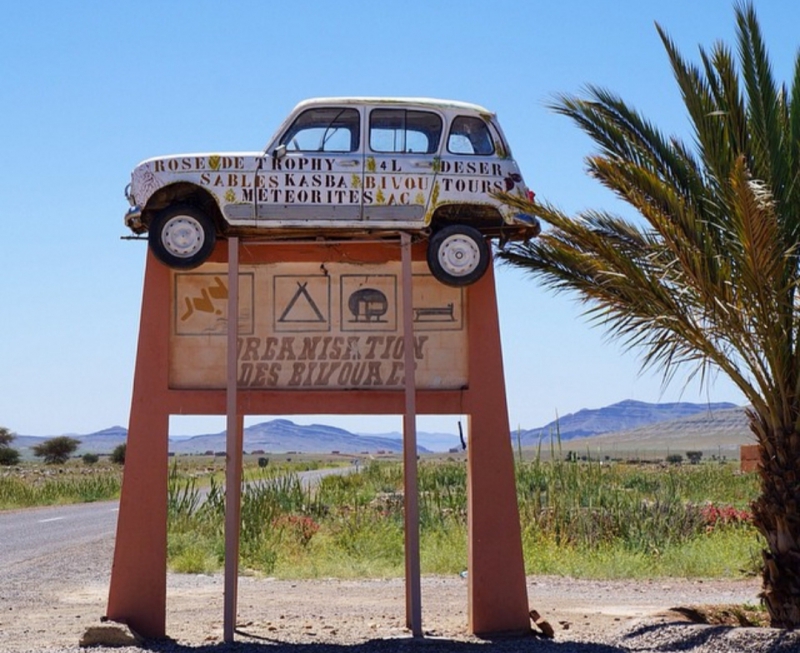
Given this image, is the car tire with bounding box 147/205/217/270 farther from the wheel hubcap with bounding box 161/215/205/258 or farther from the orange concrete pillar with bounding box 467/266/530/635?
the orange concrete pillar with bounding box 467/266/530/635

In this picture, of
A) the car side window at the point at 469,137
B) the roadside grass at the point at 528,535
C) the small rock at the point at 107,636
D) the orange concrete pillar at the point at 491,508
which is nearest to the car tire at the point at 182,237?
the car side window at the point at 469,137

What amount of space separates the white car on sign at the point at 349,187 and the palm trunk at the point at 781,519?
3.07m

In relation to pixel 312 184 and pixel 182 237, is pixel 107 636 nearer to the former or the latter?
pixel 182 237

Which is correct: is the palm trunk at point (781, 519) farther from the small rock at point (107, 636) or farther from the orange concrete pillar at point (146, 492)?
the small rock at point (107, 636)

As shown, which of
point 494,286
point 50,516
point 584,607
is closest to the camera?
point 494,286

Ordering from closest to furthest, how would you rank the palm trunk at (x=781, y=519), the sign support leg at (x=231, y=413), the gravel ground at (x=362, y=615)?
the gravel ground at (x=362, y=615) → the sign support leg at (x=231, y=413) → the palm trunk at (x=781, y=519)

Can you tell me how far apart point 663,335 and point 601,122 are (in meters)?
2.26

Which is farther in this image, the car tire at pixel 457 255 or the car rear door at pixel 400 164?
the car tire at pixel 457 255

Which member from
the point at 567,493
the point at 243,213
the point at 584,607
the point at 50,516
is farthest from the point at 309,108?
the point at 50,516

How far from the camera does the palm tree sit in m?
11.3

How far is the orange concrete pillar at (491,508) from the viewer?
1184 cm

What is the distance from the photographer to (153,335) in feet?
39.5

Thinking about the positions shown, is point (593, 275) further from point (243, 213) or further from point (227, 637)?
point (227, 637)

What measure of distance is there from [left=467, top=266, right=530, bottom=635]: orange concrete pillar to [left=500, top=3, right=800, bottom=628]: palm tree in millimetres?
1302
